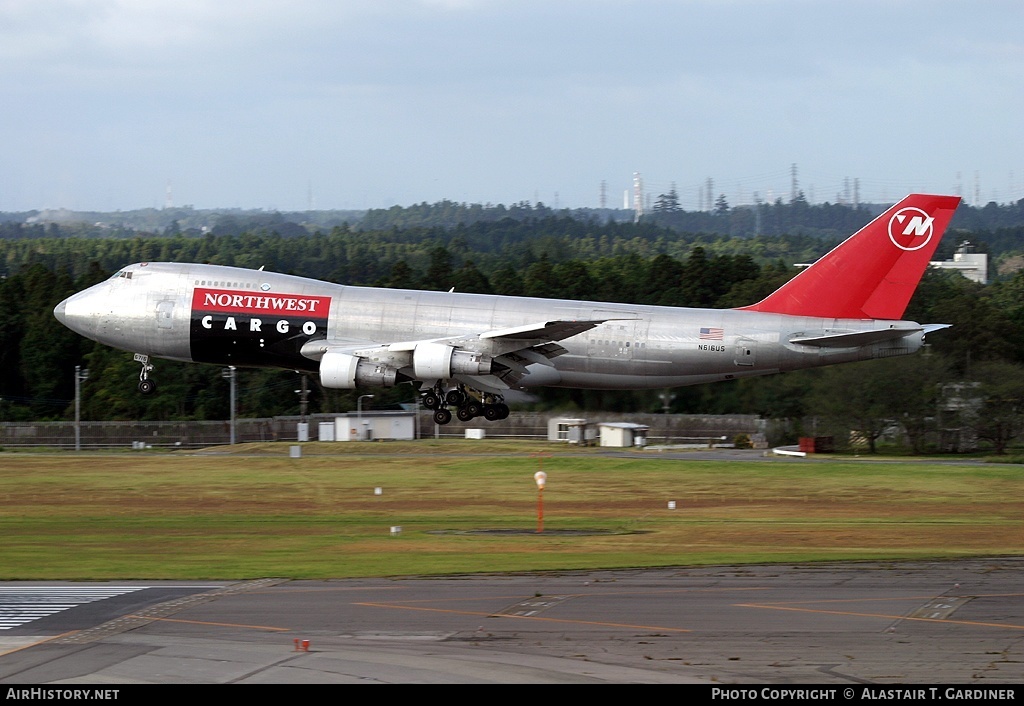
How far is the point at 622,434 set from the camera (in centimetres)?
9794

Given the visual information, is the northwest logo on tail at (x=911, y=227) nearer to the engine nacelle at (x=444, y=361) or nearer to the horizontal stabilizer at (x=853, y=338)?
the horizontal stabilizer at (x=853, y=338)

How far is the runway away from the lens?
947 inches

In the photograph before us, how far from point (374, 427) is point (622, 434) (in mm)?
23136

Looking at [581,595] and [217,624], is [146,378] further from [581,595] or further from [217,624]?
[581,595]

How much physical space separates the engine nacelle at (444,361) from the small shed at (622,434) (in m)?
51.0

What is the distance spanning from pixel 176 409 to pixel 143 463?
119ft

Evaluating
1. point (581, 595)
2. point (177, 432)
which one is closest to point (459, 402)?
point (581, 595)

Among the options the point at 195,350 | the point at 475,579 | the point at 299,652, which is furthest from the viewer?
the point at 195,350

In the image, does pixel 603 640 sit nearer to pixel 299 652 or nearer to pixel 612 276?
pixel 299 652

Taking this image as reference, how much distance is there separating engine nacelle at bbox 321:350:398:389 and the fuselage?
1.22m

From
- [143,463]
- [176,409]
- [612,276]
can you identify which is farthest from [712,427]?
[176,409]

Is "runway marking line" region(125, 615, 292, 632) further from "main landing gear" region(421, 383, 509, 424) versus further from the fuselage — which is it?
"main landing gear" region(421, 383, 509, 424)

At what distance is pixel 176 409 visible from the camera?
383ft

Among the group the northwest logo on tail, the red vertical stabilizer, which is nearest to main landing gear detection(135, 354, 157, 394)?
the red vertical stabilizer
